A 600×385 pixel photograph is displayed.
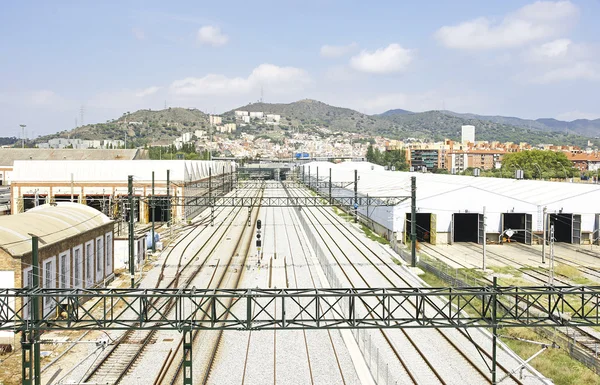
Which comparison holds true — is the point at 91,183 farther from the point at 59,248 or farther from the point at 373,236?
the point at 59,248

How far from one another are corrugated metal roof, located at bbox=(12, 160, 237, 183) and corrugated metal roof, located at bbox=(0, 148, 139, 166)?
109ft

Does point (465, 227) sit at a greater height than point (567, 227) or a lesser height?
lesser

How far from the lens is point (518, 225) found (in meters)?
42.6

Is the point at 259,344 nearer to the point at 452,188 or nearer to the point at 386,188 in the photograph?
the point at 452,188

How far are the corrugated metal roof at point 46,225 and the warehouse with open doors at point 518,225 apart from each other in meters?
30.1

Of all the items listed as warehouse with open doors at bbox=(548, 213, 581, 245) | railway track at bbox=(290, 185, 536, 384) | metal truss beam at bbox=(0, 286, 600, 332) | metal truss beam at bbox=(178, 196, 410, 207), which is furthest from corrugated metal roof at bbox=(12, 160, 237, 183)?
warehouse with open doors at bbox=(548, 213, 581, 245)

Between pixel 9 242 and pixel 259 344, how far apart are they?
904 cm

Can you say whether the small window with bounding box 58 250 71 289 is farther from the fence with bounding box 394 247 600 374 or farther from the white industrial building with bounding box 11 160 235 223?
the white industrial building with bounding box 11 160 235 223

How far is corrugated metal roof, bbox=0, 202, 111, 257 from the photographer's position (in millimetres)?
17797

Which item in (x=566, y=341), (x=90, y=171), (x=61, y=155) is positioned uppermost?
(x=61, y=155)

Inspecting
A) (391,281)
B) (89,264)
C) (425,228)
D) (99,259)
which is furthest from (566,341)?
(425,228)

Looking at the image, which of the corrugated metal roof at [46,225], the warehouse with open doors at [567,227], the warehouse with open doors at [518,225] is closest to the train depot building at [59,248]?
the corrugated metal roof at [46,225]

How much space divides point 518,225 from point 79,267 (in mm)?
33846

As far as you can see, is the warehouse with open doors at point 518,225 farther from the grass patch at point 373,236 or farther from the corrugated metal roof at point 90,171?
the corrugated metal roof at point 90,171
